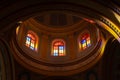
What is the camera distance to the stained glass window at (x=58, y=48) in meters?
23.5

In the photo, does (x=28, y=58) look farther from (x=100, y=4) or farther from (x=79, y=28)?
(x=100, y=4)

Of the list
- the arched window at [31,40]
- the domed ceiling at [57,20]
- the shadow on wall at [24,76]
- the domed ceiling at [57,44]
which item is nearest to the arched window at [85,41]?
the domed ceiling at [57,44]

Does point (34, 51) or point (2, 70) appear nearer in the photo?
point (2, 70)

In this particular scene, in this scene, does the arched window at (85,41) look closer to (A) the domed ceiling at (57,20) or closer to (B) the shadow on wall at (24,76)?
(A) the domed ceiling at (57,20)

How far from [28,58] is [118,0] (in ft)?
36.1

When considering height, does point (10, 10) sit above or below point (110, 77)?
above

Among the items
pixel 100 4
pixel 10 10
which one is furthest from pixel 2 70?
pixel 100 4

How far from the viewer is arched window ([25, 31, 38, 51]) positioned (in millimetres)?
22688

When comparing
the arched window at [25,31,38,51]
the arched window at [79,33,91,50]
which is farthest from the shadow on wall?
the arched window at [79,33,91,50]

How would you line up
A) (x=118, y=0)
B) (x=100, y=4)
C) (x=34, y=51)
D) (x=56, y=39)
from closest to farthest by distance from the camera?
1. (x=118, y=0)
2. (x=100, y=4)
3. (x=34, y=51)
4. (x=56, y=39)

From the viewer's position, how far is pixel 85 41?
22812 millimetres

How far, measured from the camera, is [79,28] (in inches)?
931

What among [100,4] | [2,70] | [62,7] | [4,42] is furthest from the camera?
[2,70]

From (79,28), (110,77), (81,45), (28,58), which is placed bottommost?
(110,77)
